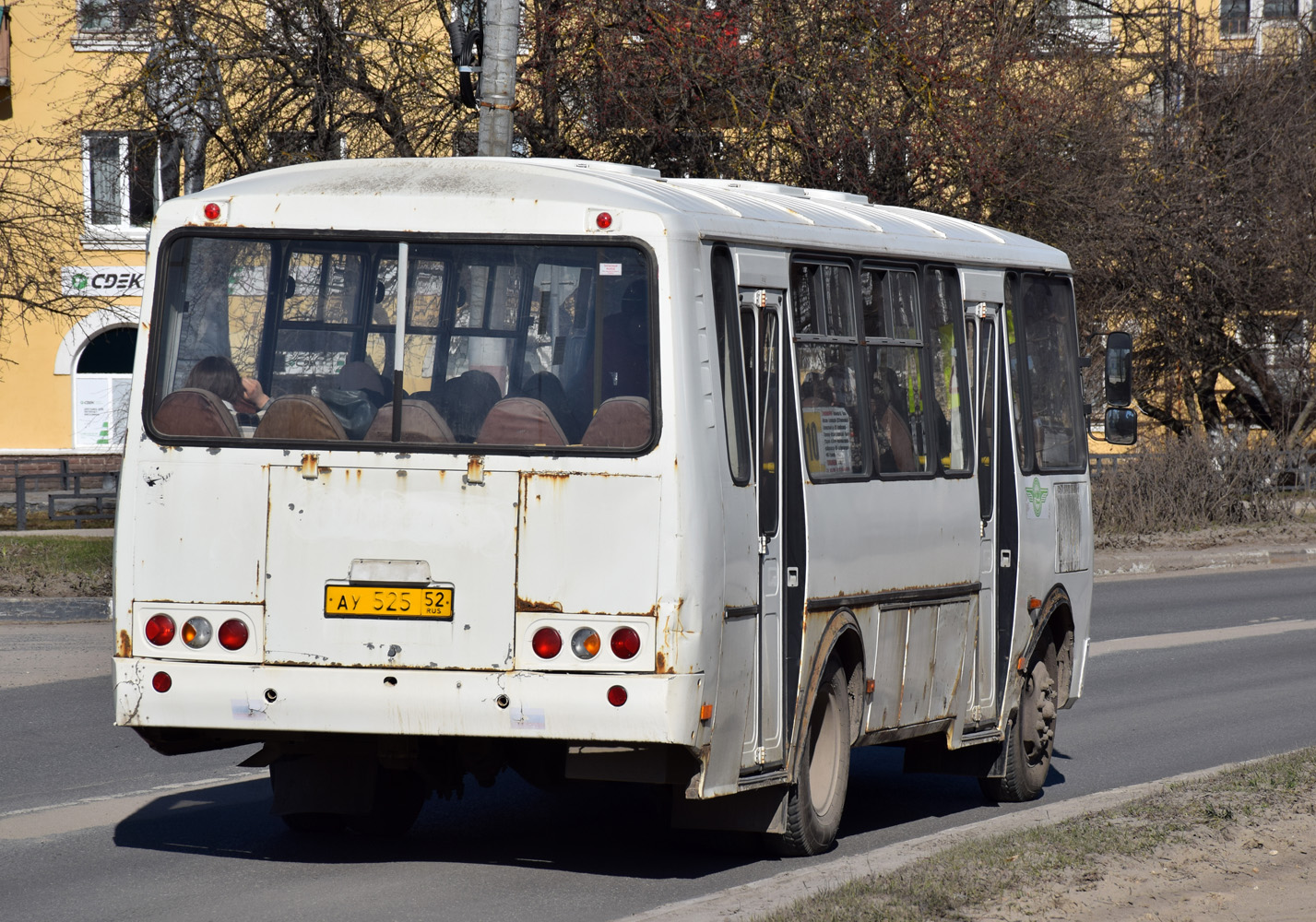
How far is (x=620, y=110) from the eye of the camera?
21.8m

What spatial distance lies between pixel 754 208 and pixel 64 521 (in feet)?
75.3

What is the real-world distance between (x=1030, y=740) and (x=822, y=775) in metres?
2.23

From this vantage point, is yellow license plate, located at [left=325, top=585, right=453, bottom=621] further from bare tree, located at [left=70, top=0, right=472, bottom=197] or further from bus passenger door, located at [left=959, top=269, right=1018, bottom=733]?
bare tree, located at [left=70, top=0, right=472, bottom=197]

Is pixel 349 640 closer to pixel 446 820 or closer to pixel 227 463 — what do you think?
pixel 227 463

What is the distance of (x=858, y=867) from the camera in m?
7.48

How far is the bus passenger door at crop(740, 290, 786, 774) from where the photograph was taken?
297 inches

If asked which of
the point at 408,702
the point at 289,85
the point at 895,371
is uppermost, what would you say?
the point at 289,85

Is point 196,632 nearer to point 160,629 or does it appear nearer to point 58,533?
point 160,629

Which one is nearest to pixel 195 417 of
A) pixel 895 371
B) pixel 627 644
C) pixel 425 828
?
pixel 627 644

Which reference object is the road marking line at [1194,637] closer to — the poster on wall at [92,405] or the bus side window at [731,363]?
the bus side window at [731,363]

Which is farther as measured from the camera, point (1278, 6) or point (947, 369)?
point (1278, 6)

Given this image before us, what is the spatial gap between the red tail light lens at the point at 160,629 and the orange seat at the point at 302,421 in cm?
77

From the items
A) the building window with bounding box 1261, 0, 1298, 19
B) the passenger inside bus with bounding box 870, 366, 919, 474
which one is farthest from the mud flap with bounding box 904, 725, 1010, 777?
the building window with bounding box 1261, 0, 1298, 19

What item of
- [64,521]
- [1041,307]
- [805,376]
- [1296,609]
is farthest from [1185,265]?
[805,376]
